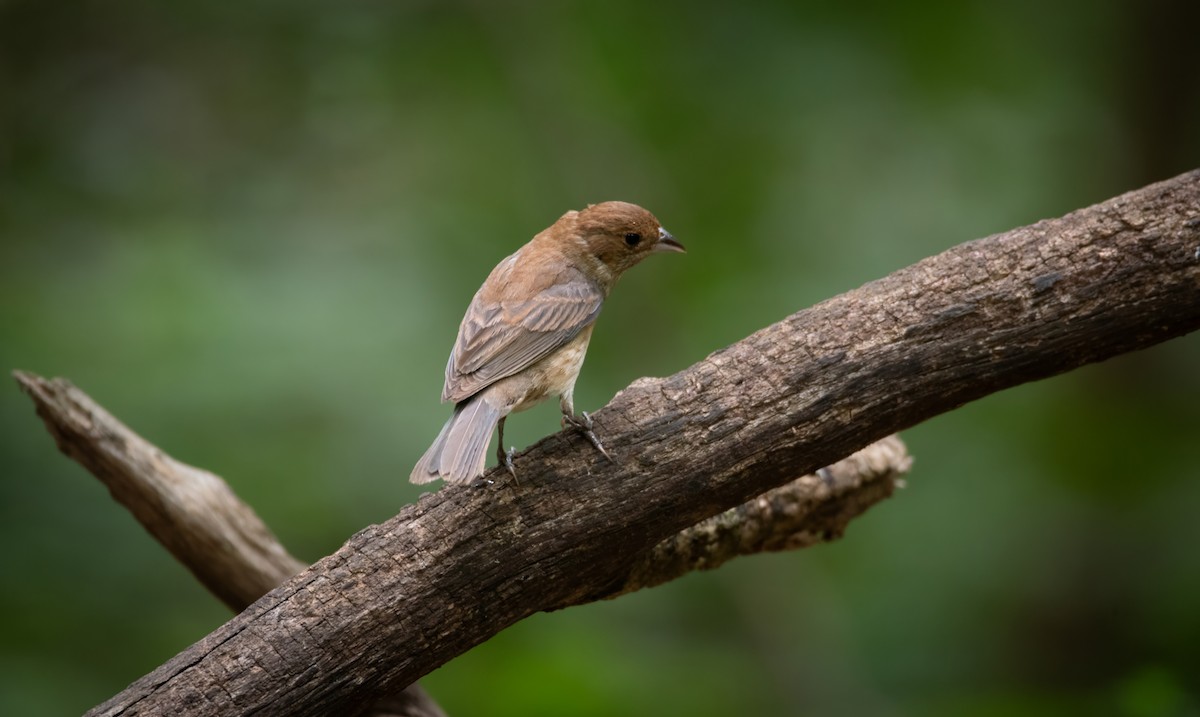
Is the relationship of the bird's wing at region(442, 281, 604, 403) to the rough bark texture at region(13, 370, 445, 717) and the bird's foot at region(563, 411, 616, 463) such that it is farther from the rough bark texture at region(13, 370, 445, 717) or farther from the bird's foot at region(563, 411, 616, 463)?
the rough bark texture at region(13, 370, 445, 717)

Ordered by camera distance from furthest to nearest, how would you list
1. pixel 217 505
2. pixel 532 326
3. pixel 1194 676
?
pixel 1194 676, pixel 217 505, pixel 532 326

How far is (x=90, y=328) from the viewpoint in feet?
18.5

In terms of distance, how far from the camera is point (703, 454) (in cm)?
315

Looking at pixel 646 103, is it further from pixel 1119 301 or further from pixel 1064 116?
pixel 1119 301

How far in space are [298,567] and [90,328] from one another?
241 cm

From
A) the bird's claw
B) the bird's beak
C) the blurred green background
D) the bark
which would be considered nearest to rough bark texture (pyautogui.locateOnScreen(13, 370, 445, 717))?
the bark

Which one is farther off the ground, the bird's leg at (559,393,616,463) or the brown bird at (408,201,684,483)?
the brown bird at (408,201,684,483)

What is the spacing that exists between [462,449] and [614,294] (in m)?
3.17

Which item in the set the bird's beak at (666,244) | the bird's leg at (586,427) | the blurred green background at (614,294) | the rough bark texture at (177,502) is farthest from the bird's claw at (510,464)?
the blurred green background at (614,294)

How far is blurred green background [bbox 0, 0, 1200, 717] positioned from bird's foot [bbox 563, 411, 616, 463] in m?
2.03

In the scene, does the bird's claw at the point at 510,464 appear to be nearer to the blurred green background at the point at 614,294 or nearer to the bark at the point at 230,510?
the bark at the point at 230,510

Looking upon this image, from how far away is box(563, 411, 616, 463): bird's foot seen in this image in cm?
320

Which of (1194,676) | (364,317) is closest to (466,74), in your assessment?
(364,317)

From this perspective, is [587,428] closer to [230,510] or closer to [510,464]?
[510,464]
